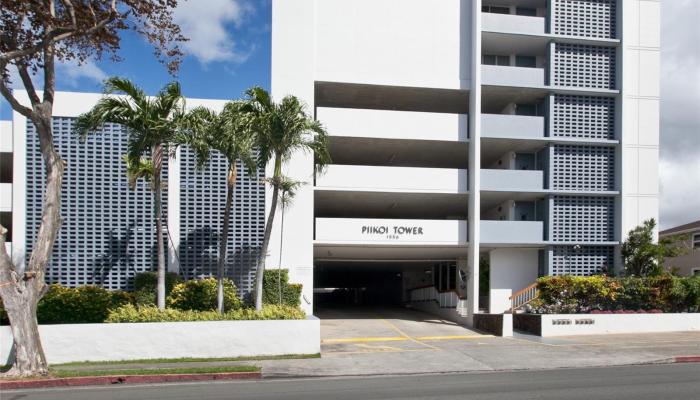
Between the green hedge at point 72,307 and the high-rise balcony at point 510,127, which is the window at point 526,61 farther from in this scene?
the green hedge at point 72,307

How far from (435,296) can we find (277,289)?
9.98 meters

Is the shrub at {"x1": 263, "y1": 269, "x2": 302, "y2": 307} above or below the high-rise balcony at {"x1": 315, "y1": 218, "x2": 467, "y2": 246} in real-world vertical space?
below

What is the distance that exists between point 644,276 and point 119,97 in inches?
824

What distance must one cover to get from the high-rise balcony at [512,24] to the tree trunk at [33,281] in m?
17.6

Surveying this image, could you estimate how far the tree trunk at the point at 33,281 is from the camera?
1288 centimetres

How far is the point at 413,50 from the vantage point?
23.9 meters

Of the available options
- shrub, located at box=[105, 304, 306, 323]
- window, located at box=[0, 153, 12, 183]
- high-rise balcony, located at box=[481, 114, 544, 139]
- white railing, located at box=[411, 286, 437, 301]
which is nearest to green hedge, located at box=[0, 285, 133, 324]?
shrub, located at box=[105, 304, 306, 323]

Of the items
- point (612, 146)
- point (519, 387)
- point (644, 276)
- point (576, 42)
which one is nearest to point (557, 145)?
point (612, 146)

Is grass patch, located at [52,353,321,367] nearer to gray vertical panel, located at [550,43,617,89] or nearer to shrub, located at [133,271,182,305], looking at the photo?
shrub, located at [133,271,182,305]

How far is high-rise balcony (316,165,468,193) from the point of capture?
76.1ft

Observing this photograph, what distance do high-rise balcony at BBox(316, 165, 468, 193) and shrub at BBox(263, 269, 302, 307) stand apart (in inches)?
162

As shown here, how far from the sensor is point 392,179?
924 inches

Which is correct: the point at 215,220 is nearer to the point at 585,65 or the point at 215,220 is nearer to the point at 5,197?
the point at 5,197

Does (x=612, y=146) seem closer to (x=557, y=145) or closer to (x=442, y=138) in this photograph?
(x=557, y=145)
